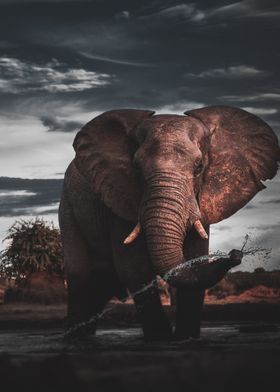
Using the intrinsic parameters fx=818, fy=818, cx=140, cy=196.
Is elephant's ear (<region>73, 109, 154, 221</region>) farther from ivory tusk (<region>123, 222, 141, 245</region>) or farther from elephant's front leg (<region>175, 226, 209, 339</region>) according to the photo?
elephant's front leg (<region>175, 226, 209, 339</region>)

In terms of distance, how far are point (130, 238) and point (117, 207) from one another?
0.85m

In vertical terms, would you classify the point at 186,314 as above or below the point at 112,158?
below

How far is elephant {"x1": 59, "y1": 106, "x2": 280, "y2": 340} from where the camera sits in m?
9.57

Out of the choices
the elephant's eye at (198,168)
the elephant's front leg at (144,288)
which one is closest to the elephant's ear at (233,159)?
the elephant's eye at (198,168)

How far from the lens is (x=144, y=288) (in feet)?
33.7

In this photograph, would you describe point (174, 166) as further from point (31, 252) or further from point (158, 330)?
point (31, 252)

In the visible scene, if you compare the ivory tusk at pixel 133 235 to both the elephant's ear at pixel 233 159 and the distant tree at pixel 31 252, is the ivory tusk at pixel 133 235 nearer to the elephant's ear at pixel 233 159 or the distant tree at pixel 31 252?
the elephant's ear at pixel 233 159

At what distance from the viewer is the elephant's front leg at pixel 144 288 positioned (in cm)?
1024

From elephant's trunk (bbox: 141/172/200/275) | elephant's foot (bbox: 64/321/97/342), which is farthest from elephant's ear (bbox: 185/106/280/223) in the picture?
elephant's foot (bbox: 64/321/97/342)

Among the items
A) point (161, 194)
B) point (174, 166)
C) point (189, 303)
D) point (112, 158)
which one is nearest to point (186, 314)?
point (189, 303)

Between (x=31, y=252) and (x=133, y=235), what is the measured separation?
16099 millimetres

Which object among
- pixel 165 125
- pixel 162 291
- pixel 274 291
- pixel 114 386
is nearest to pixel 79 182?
pixel 165 125

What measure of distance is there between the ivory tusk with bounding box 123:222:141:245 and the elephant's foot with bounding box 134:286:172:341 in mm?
860

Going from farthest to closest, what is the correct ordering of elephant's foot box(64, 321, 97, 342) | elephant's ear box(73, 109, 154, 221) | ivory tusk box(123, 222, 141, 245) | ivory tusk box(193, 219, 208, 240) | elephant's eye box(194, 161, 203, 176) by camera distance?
elephant's foot box(64, 321, 97, 342) < elephant's ear box(73, 109, 154, 221) < elephant's eye box(194, 161, 203, 176) < ivory tusk box(193, 219, 208, 240) < ivory tusk box(123, 222, 141, 245)
